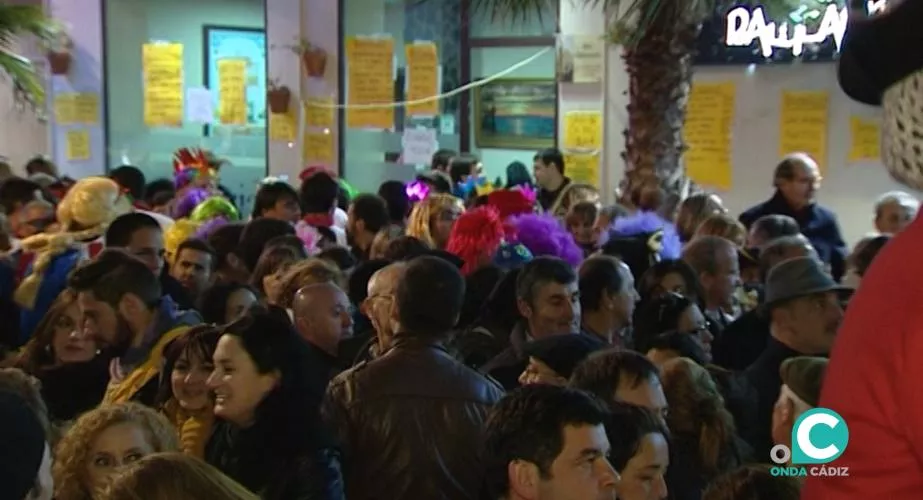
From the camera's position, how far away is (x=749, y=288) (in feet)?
19.9

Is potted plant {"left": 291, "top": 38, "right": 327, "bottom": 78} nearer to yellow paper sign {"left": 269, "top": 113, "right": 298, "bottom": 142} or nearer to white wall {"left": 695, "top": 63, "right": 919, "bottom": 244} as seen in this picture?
yellow paper sign {"left": 269, "top": 113, "right": 298, "bottom": 142}

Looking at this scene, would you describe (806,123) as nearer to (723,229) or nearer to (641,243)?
(723,229)

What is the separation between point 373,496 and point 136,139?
10237 mm

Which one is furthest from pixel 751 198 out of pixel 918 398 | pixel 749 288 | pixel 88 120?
pixel 918 398

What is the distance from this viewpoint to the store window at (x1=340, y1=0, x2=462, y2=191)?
1130 cm

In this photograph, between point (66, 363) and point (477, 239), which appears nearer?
point (66, 363)

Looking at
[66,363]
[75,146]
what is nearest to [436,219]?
[66,363]

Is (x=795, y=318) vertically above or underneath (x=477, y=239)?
underneath

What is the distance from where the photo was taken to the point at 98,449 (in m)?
3.00

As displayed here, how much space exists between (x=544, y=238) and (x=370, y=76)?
550 centimetres

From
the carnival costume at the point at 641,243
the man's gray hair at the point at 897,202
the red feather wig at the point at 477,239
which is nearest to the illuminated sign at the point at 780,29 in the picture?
the man's gray hair at the point at 897,202

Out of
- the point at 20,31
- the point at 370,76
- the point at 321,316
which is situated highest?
the point at 20,31

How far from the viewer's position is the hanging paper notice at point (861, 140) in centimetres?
877

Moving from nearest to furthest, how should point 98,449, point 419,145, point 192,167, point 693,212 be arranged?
point 98,449 → point 693,212 → point 192,167 → point 419,145
